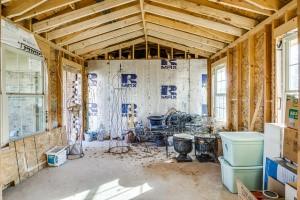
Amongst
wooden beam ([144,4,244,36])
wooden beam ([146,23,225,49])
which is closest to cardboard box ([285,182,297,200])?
wooden beam ([144,4,244,36])

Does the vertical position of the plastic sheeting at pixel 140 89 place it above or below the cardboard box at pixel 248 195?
above

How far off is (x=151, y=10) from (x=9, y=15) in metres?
2.63

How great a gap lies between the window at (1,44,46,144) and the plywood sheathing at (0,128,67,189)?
0.59 feet

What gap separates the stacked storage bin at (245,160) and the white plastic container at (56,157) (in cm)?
338

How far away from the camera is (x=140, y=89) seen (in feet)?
26.6

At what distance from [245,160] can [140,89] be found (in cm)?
503

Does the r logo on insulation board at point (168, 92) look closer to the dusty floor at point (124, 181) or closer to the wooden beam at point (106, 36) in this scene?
the wooden beam at point (106, 36)

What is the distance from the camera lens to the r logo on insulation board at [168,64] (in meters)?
8.05

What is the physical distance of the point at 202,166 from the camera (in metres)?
4.96

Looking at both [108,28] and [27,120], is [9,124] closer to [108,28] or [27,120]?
[27,120]

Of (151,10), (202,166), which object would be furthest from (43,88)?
(202,166)

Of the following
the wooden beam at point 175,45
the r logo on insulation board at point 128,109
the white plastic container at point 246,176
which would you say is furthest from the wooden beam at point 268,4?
the r logo on insulation board at point 128,109

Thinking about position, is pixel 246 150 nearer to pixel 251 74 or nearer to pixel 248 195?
pixel 248 195

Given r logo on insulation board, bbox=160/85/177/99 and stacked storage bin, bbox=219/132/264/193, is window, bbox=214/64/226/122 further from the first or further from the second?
stacked storage bin, bbox=219/132/264/193
